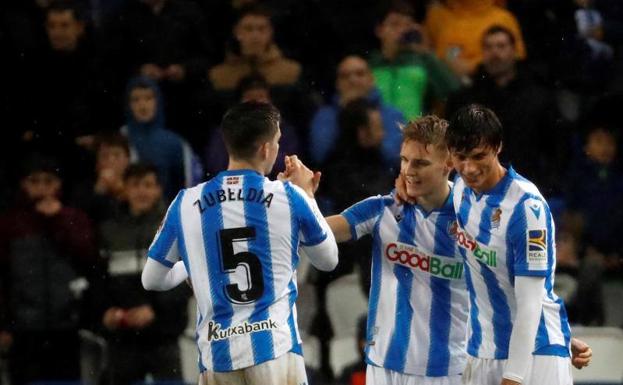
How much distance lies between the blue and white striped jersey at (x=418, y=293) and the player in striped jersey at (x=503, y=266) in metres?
0.27

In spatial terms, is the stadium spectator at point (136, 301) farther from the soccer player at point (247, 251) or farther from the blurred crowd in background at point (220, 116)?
the soccer player at point (247, 251)

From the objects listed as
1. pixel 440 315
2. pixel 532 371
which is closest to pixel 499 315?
pixel 532 371

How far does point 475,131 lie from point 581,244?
365 centimetres

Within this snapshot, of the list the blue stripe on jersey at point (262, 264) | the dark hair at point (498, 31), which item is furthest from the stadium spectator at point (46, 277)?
the blue stripe on jersey at point (262, 264)

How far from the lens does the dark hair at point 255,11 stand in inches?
361

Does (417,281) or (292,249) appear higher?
(292,249)

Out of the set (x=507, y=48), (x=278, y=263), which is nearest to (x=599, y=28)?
(x=507, y=48)

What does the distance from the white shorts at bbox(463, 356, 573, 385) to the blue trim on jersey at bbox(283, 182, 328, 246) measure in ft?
2.77

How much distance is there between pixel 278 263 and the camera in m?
5.34

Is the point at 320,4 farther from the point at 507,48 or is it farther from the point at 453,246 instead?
the point at 453,246

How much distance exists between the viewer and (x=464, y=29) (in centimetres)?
924

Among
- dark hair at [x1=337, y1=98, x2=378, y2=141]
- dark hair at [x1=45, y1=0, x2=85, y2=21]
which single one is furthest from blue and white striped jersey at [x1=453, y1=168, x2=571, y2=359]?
dark hair at [x1=45, y1=0, x2=85, y2=21]

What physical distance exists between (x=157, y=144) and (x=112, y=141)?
0.32 meters

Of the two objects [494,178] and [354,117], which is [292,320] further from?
[354,117]
